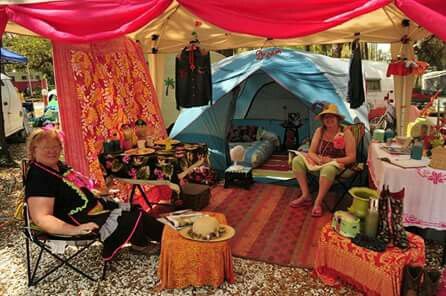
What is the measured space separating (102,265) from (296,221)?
171 centimetres

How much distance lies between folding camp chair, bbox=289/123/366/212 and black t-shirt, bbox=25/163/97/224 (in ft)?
7.21

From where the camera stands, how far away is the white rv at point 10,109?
6.52 metres

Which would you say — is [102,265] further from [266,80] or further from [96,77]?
[266,80]

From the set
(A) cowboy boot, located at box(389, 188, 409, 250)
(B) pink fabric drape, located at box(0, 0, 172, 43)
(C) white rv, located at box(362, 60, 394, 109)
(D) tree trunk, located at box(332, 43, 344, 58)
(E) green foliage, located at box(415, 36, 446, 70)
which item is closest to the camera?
(A) cowboy boot, located at box(389, 188, 409, 250)

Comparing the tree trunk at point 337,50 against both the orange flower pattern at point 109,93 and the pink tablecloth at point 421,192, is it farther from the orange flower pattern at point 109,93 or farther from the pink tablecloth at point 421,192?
the pink tablecloth at point 421,192

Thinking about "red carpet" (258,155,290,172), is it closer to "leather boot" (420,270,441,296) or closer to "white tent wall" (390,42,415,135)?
"white tent wall" (390,42,415,135)

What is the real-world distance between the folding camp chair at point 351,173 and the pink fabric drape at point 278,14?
1.64 m

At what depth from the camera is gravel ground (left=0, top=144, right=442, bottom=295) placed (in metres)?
2.28

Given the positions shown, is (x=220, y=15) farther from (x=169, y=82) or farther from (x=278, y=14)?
(x=169, y=82)

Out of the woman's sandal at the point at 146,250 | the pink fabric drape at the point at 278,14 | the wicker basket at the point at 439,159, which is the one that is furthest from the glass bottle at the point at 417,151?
the woman's sandal at the point at 146,250

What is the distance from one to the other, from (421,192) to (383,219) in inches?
24.1

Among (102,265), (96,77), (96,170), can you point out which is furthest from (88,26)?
(102,265)

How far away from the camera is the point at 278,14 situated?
2344 mm

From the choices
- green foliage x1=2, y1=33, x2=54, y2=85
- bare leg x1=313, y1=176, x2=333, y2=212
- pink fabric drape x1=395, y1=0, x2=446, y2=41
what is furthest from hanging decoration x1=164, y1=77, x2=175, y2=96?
green foliage x1=2, y1=33, x2=54, y2=85
